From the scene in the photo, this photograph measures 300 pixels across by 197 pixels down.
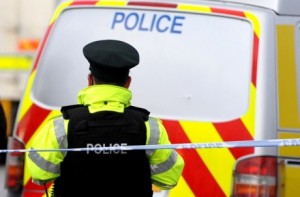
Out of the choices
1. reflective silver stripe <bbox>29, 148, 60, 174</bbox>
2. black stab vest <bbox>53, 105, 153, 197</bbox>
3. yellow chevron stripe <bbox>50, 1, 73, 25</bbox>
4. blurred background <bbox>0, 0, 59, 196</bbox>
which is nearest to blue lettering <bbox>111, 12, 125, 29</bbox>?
yellow chevron stripe <bbox>50, 1, 73, 25</bbox>

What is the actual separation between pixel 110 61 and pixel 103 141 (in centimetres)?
33

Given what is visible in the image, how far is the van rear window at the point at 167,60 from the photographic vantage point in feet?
17.7

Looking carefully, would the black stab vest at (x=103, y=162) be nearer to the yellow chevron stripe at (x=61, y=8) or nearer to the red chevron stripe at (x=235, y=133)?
the red chevron stripe at (x=235, y=133)

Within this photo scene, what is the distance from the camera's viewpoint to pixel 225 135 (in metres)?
5.30

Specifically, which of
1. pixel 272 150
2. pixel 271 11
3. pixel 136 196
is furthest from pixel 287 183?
pixel 136 196

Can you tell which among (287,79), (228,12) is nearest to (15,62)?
(228,12)

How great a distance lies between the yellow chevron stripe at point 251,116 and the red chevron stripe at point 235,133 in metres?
0.02

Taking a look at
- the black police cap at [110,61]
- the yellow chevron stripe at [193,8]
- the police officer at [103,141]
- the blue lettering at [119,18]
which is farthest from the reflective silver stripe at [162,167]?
the blue lettering at [119,18]

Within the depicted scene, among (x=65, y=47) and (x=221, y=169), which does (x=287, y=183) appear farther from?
(x=65, y=47)

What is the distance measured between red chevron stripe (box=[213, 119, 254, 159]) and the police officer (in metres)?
1.07

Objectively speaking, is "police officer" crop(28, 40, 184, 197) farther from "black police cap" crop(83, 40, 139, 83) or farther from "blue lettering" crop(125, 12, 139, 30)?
"blue lettering" crop(125, 12, 139, 30)

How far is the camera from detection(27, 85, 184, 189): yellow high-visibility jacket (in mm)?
4129

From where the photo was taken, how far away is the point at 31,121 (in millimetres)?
5695

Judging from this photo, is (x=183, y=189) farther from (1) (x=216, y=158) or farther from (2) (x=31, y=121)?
(2) (x=31, y=121)
